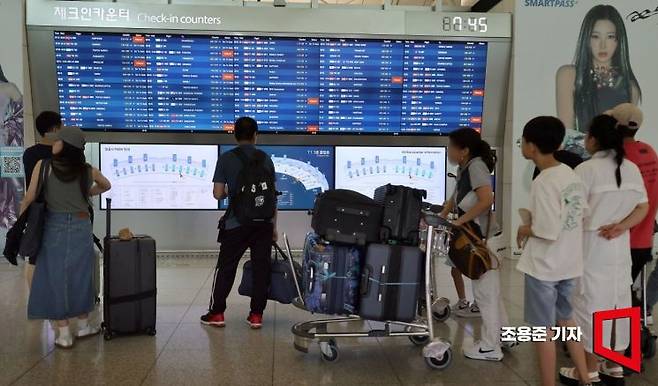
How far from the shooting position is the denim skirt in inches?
145

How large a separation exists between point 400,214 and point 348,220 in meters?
0.30

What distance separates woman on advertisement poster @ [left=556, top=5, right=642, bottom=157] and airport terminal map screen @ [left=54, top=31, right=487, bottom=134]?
1.05 meters

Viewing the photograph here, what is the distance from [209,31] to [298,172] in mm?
2001

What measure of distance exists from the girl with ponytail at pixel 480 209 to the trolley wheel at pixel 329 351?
0.82 m

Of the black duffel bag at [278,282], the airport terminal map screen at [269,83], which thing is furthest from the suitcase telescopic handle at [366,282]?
the airport terminal map screen at [269,83]

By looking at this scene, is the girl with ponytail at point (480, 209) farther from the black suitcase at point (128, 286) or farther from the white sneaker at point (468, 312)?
the black suitcase at point (128, 286)

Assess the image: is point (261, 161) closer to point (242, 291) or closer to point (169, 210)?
point (242, 291)

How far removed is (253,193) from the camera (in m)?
4.13

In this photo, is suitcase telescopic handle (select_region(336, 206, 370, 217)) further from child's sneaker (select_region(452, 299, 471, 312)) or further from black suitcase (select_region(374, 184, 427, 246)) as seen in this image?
child's sneaker (select_region(452, 299, 471, 312))

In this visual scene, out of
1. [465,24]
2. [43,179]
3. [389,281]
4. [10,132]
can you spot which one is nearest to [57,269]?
[43,179]

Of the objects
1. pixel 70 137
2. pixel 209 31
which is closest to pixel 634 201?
pixel 70 137

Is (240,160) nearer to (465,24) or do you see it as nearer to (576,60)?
(465,24)

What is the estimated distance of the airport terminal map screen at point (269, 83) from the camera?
676cm

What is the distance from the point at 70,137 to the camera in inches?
142
